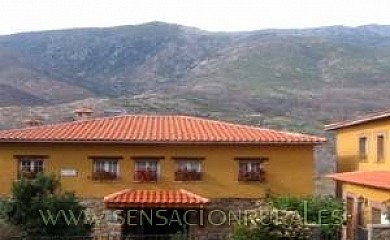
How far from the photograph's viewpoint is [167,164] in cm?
2859

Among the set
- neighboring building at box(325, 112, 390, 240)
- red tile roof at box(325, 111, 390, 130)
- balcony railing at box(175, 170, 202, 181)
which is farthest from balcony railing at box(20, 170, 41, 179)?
red tile roof at box(325, 111, 390, 130)

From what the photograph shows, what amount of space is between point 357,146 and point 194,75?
7521cm

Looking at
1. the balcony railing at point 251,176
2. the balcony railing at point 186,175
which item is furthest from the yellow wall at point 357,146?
the balcony railing at point 186,175

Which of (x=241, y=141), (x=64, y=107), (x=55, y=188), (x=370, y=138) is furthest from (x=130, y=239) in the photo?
(x=64, y=107)

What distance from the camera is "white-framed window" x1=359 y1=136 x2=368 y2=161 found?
30266 millimetres

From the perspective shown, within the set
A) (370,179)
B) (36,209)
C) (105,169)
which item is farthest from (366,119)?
(36,209)

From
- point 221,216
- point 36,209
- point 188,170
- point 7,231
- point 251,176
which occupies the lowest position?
point 221,216

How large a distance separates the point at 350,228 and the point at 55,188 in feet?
30.1

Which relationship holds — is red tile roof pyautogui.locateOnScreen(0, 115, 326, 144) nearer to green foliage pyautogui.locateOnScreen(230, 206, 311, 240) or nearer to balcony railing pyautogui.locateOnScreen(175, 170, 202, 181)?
balcony railing pyautogui.locateOnScreen(175, 170, 202, 181)

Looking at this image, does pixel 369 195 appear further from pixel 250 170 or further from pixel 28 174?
pixel 28 174

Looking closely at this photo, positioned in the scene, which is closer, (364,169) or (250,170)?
(250,170)

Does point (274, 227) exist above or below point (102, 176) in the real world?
below

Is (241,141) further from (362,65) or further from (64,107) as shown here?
(362,65)

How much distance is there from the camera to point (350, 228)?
24.2m
